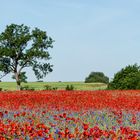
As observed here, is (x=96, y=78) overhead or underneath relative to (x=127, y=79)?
overhead

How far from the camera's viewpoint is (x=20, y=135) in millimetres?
8453

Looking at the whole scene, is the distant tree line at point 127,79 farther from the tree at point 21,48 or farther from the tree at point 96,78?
the tree at point 96,78

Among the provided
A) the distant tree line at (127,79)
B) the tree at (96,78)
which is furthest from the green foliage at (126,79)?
the tree at (96,78)

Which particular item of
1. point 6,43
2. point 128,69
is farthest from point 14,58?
point 128,69

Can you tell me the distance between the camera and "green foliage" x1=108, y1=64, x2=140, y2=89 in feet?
129

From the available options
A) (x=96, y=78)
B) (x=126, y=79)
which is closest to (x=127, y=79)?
(x=126, y=79)

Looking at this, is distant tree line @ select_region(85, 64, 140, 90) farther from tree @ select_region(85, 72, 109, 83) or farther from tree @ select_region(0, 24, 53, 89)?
tree @ select_region(85, 72, 109, 83)

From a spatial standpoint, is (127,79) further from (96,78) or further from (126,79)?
(96,78)

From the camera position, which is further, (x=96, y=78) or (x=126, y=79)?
(x=96, y=78)

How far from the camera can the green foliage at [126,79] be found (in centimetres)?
3922

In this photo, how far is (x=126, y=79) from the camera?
38938 millimetres

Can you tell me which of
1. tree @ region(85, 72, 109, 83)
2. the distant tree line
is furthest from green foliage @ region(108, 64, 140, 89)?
tree @ region(85, 72, 109, 83)

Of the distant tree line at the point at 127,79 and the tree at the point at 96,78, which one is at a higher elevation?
the tree at the point at 96,78

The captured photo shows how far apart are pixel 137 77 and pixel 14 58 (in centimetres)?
2073
